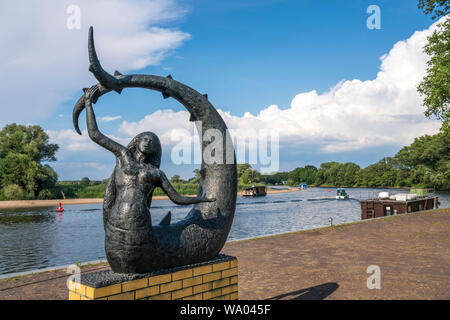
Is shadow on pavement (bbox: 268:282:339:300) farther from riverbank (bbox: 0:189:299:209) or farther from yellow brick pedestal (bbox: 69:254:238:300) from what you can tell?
riverbank (bbox: 0:189:299:209)

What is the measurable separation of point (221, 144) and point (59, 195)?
4688cm

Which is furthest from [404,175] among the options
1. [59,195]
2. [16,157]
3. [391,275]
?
[391,275]

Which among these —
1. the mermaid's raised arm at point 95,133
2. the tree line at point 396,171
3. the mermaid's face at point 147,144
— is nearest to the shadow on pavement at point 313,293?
the mermaid's face at point 147,144

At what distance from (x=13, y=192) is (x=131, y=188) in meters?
43.4

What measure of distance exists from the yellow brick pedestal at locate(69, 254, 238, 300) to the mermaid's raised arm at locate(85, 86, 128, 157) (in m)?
1.33

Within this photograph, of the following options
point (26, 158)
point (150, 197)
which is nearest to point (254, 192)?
point (26, 158)

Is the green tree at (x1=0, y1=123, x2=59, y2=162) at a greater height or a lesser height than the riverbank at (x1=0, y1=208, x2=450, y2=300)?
greater

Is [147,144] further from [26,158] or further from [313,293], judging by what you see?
[26,158]

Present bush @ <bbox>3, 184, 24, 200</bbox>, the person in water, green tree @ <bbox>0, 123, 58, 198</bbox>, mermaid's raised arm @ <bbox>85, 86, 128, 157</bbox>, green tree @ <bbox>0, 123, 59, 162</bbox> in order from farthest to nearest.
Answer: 1. green tree @ <bbox>0, 123, 59, 162</bbox>
2. green tree @ <bbox>0, 123, 58, 198</bbox>
3. bush @ <bbox>3, 184, 24, 200</bbox>
4. mermaid's raised arm @ <bbox>85, 86, 128, 157</bbox>
5. the person in water

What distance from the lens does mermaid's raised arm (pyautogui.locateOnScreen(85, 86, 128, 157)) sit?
3.86m

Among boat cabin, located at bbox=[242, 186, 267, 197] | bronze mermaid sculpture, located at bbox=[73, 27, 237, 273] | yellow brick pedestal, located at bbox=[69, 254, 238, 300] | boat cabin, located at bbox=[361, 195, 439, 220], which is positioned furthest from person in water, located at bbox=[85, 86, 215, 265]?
boat cabin, located at bbox=[242, 186, 267, 197]

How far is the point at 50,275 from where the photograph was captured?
24.6ft

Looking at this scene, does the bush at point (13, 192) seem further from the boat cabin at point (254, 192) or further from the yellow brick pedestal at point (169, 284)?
the yellow brick pedestal at point (169, 284)
